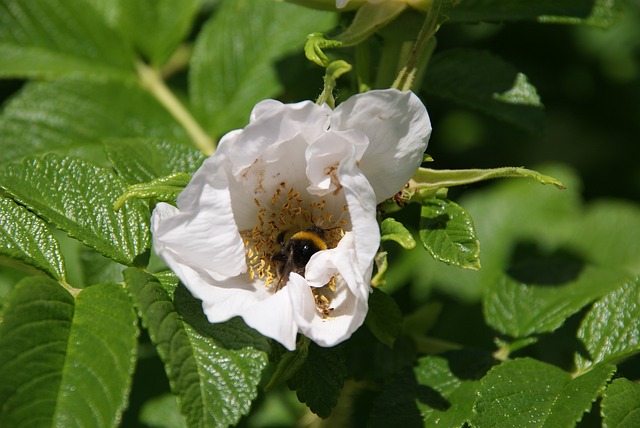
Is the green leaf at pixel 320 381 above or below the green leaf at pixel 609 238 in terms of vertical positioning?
above

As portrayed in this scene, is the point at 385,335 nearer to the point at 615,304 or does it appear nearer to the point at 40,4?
the point at 615,304

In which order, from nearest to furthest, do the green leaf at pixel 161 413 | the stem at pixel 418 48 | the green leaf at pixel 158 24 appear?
the stem at pixel 418 48 < the green leaf at pixel 161 413 < the green leaf at pixel 158 24

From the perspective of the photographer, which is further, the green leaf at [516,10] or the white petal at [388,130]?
the green leaf at [516,10]

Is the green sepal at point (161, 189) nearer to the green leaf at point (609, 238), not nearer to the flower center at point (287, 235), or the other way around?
the flower center at point (287, 235)

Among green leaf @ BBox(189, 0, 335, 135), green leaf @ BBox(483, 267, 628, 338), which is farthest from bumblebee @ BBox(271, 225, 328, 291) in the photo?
green leaf @ BBox(189, 0, 335, 135)

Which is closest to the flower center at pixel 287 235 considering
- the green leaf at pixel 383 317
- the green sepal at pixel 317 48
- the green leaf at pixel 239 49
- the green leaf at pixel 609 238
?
the green leaf at pixel 383 317

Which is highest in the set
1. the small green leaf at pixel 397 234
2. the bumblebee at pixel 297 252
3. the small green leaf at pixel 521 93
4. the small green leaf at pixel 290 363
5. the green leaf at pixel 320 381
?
the small green leaf at pixel 397 234

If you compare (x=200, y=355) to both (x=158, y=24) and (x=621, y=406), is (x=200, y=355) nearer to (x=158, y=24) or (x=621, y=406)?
(x=621, y=406)

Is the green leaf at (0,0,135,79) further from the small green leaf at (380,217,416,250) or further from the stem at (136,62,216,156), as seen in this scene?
the small green leaf at (380,217,416,250)
